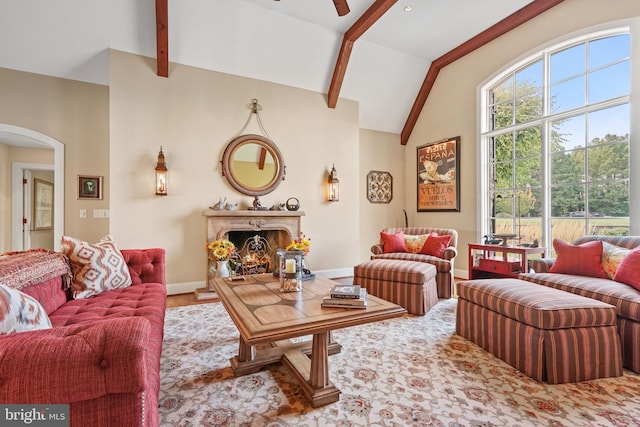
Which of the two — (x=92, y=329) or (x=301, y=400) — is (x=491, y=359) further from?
(x=92, y=329)

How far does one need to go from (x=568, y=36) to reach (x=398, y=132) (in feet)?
10.00

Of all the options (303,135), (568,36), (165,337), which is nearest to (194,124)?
(303,135)

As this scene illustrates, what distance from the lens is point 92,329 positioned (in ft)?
3.20

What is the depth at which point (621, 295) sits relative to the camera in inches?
81.6

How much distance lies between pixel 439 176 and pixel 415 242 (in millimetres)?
1671

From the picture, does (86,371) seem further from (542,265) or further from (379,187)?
(379,187)

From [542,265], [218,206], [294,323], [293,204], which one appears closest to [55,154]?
[218,206]

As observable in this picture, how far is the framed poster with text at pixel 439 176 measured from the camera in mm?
5129

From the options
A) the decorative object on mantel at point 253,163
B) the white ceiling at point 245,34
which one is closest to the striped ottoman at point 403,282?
the decorative object on mantel at point 253,163

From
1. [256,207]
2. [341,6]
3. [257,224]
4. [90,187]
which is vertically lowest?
[257,224]

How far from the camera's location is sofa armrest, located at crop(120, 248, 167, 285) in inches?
101

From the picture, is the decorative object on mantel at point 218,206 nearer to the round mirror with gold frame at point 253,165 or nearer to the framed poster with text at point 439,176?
the round mirror with gold frame at point 253,165

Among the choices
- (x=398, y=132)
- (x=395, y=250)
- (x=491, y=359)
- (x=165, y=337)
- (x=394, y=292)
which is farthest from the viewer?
(x=398, y=132)

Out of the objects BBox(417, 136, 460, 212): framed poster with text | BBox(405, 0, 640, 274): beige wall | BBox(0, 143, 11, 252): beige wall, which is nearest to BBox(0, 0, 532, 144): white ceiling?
BBox(405, 0, 640, 274): beige wall
